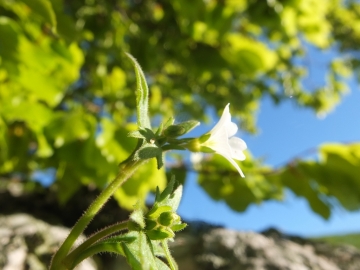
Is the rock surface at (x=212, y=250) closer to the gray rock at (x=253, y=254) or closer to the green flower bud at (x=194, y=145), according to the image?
the gray rock at (x=253, y=254)

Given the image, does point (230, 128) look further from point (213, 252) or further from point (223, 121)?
point (213, 252)

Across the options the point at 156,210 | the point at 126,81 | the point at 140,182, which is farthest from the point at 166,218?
the point at 126,81

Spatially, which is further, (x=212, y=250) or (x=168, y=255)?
(x=212, y=250)

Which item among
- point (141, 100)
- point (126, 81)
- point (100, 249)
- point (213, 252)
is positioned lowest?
point (100, 249)

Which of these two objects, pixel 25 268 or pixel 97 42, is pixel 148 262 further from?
pixel 97 42

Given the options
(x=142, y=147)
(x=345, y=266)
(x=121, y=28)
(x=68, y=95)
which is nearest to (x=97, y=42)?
(x=121, y=28)
